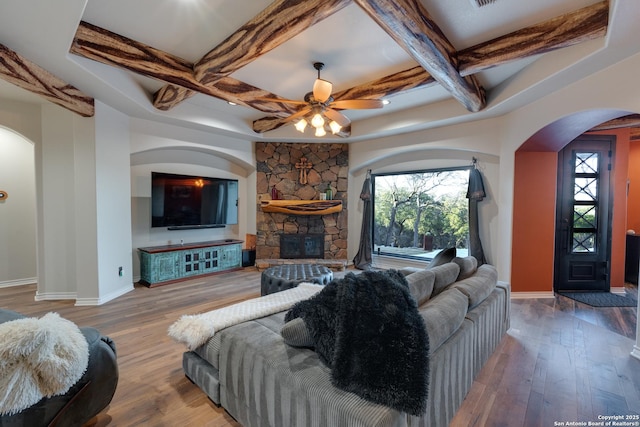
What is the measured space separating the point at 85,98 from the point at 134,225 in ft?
6.53

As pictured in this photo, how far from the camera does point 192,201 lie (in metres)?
4.95

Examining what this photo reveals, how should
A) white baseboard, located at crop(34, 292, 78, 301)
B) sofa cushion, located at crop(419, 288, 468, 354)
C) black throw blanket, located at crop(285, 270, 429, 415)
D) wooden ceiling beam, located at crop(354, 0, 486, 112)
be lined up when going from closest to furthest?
1. black throw blanket, located at crop(285, 270, 429, 415)
2. sofa cushion, located at crop(419, 288, 468, 354)
3. wooden ceiling beam, located at crop(354, 0, 486, 112)
4. white baseboard, located at crop(34, 292, 78, 301)

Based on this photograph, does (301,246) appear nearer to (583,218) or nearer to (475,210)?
(475,210)

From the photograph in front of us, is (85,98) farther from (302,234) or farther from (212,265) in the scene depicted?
(302,234)

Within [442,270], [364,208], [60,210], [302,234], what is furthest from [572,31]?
[60,210]

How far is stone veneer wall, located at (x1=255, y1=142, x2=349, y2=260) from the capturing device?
5.72 metres

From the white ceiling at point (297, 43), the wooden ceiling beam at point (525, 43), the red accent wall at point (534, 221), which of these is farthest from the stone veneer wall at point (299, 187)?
the red accent wall at point (534, 221)

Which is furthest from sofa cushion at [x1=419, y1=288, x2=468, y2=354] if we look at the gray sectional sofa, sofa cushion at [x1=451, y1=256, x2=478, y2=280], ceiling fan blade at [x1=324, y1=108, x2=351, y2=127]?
ceiling fan blade at [x1=324, y1=108, x2=351, y2=127]

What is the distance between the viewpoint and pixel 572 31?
2.17 metres

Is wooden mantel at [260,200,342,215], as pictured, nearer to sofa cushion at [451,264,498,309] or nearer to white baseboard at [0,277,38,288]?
sofa cushion at [451,264,498,309]

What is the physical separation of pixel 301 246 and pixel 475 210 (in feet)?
10.7

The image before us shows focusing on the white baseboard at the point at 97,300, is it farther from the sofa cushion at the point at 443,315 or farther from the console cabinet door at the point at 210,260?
the sofa cushion at the point at 443,315

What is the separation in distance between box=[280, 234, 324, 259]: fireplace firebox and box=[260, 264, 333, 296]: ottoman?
1924 mm

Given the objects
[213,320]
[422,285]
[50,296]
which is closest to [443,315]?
[422,285]
